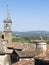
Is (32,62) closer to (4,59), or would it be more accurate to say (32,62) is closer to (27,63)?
(27,63)

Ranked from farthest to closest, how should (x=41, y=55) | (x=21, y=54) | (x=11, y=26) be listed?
1. (x=11, y=26)
2. (x=21, y=54)
3. (x=41, y=55)

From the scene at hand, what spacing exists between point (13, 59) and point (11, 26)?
927 inches

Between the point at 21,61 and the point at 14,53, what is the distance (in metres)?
2.95

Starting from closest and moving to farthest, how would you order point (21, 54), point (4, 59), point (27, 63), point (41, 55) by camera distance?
point (4, 59)
point (41, 55)
point (27, 63)
point (21, 54)

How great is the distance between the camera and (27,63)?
88.9ft

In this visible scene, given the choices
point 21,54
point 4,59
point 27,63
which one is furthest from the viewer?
point 21,54

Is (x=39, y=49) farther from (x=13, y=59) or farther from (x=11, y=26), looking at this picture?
(x=11, y=26)

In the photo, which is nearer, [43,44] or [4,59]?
[4,59]

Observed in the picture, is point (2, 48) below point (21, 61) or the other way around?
the other way around

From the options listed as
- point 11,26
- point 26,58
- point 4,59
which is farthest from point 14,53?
point 11,26

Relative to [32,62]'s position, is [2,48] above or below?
above

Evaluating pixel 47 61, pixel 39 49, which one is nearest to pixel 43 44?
pixel 39 49

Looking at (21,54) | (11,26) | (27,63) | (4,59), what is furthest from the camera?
(11,26)

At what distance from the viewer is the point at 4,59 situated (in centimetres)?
2247
